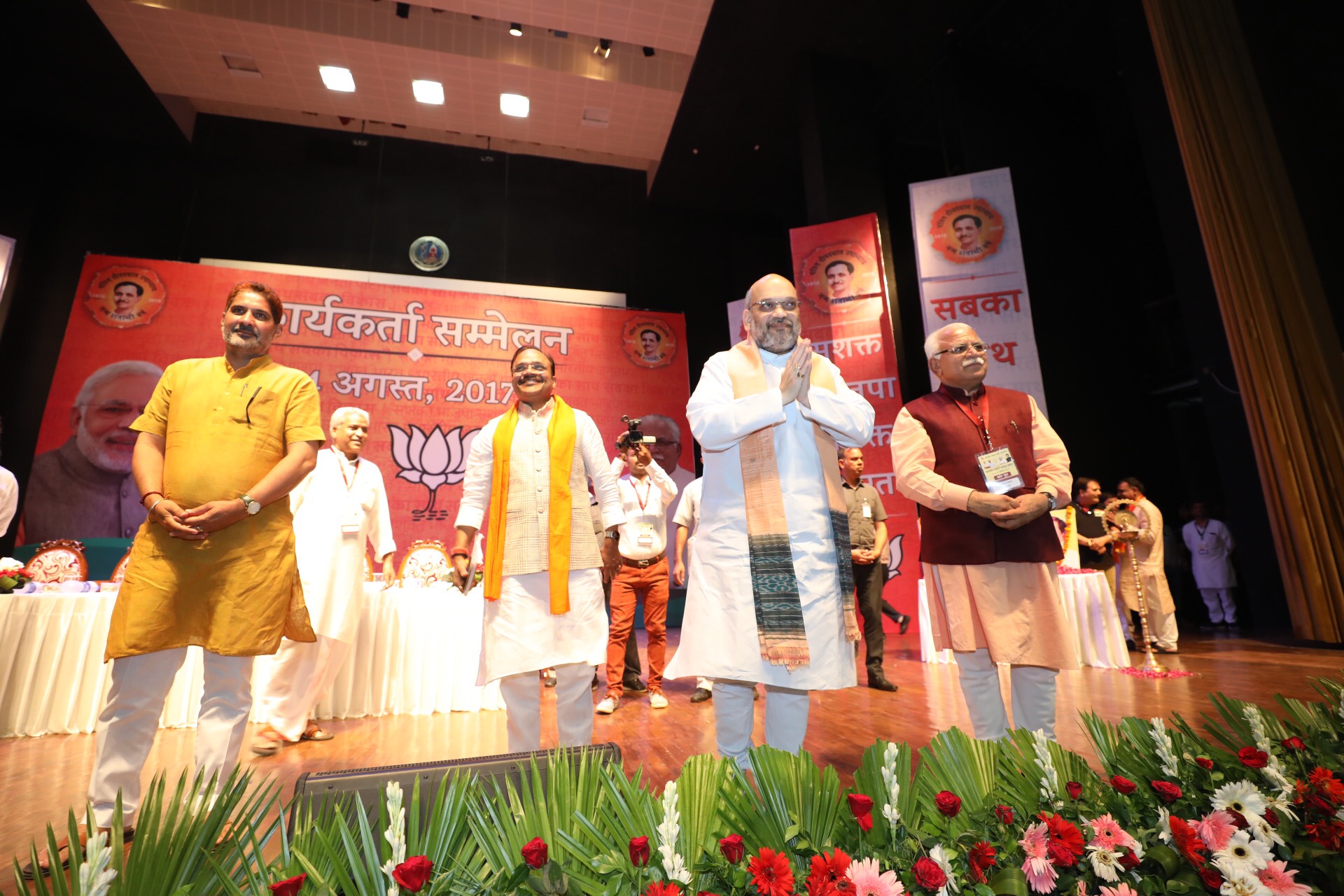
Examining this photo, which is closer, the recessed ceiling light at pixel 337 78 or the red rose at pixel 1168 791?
the red rose at pixel 1168 791

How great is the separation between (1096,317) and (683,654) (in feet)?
26.9

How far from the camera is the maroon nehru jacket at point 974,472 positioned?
82.0 inches

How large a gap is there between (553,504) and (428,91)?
789 centimetres

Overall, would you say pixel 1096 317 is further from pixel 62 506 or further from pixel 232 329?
pixel 62 506

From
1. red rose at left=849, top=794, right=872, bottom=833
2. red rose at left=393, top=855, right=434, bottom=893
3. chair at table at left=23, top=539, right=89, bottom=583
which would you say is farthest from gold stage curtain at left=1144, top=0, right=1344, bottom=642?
chair at table at left=23, top=539, right=89, bottom=583

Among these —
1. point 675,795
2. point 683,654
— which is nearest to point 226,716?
point 683,654

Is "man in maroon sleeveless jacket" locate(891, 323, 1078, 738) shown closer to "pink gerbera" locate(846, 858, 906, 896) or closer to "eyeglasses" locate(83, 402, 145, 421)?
"pink gerbera" locate(846, 858, 906, 896)

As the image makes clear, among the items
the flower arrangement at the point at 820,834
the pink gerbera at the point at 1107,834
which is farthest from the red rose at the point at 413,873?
the pink gerbera at the point at 1107,834

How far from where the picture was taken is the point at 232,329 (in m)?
2.05

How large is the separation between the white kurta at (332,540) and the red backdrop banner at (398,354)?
3.95 m

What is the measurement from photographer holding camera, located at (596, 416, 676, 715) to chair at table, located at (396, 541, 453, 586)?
1.25 meters

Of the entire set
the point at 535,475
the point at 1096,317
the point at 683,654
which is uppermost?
the point at 1096,317

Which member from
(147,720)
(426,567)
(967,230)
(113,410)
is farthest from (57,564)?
(967,230)

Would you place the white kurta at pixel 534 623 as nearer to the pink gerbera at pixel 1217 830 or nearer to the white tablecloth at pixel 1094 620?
the pink gerbera at pixel 1217 830
